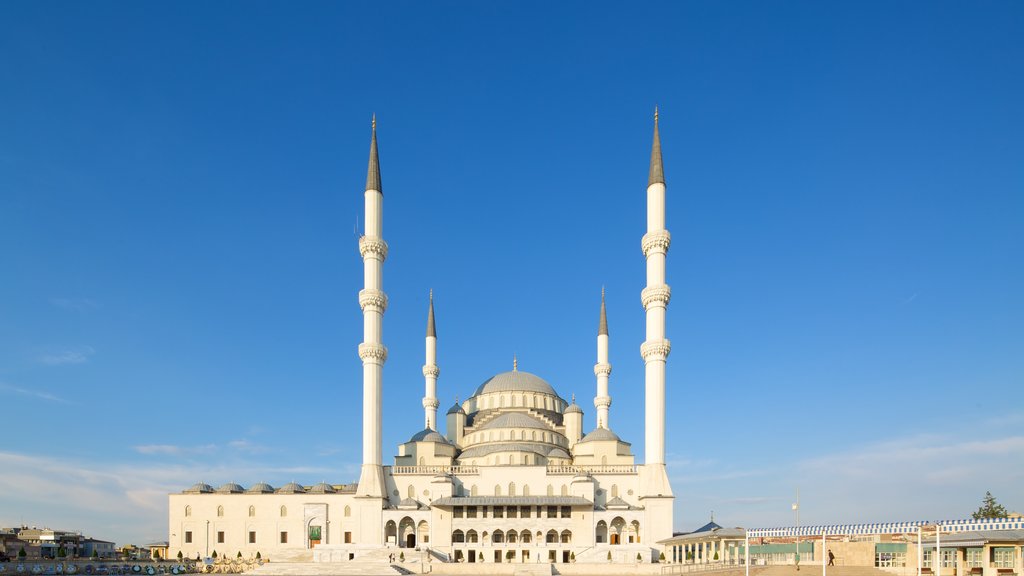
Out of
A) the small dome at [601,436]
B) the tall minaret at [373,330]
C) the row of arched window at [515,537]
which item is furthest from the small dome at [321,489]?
the small dome at [601,436]

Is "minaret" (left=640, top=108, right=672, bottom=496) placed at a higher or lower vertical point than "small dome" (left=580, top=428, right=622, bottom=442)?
higher

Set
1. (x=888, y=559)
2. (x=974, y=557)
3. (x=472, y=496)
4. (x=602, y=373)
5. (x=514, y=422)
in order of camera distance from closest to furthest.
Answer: (x=974, y=557) → (x=888, y=559) → (x=472, y=496) → (x=514, y=422) → (x=602, y=373)

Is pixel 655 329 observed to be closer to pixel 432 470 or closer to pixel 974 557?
pixel 432 470

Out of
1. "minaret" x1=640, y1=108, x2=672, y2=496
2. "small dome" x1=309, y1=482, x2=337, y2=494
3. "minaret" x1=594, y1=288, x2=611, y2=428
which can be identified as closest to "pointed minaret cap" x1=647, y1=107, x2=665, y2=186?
"minaret" x1=640, y1=108, x2=672, y2=496

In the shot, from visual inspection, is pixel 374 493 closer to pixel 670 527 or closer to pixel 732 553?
pixel 670 527

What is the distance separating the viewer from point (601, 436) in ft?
214

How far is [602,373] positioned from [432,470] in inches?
1008

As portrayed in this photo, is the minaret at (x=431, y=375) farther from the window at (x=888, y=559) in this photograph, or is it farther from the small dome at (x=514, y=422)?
the window at (x=888, y=559)

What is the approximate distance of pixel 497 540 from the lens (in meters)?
57.3

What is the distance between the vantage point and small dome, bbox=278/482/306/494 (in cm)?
6388

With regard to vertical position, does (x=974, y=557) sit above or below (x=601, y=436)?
below

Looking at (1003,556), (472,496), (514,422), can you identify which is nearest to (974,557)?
(1003,556)

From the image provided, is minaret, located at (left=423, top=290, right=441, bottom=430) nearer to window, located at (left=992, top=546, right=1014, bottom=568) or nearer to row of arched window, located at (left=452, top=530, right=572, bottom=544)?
row of arched window, located at (left=452, top=530, right=572, bottom=544)

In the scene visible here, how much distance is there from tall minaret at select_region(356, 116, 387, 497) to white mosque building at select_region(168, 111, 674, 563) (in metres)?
0.11
